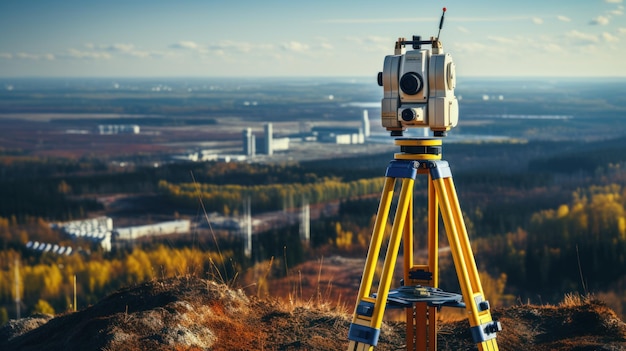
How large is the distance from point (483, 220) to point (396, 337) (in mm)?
101505

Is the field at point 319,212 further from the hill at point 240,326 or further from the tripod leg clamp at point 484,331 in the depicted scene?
the tripod leg clamp at point 484,331

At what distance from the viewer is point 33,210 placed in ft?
411

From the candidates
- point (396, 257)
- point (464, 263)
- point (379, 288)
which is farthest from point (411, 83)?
point (379, 288)

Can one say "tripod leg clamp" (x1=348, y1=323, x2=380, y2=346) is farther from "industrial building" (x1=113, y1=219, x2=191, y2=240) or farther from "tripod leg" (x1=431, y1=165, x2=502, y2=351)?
"industrial building" (x1=113, y1=219, x2=191, y2=240)

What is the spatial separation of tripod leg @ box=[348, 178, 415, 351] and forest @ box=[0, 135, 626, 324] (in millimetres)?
29648

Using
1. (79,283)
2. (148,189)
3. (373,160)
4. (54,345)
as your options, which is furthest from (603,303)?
(373,160)

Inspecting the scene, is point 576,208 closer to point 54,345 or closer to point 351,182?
point 351,182

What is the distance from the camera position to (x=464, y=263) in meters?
9.72

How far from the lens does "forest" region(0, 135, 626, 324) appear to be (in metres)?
79.7

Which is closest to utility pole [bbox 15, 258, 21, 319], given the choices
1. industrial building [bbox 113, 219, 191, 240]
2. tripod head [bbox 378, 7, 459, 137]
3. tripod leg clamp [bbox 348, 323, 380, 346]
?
industrial building [bbox 113, 219, 191, 240]

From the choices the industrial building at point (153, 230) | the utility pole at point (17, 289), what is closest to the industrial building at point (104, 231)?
the industrial building at point (153, 230)

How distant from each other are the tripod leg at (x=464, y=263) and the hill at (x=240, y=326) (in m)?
2.77

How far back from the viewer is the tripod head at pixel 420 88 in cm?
962

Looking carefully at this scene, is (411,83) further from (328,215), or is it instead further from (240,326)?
(328,215)
